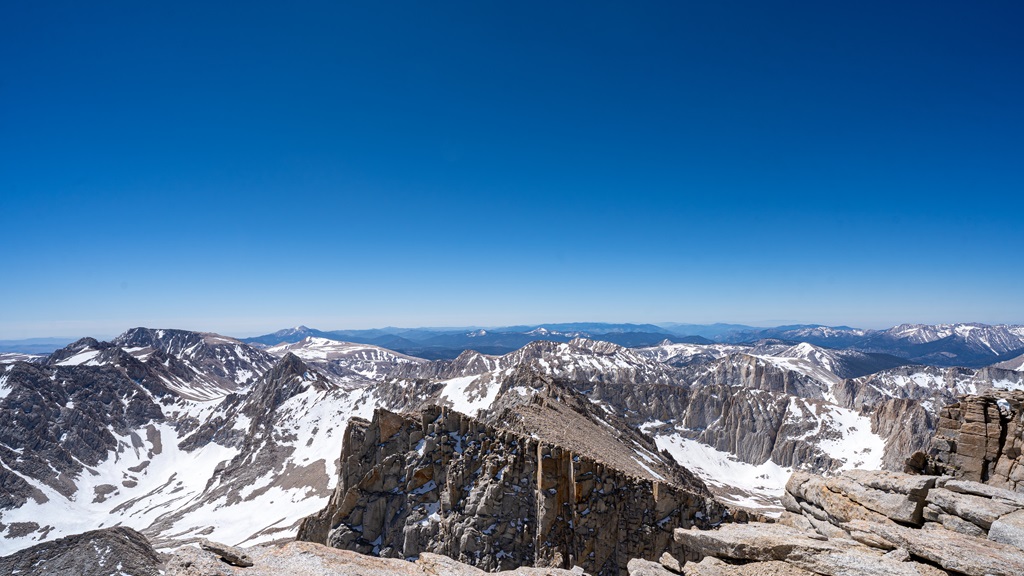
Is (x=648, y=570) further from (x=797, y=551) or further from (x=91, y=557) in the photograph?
(x=91, y=557)

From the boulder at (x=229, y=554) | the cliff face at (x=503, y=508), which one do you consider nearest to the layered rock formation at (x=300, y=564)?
the boulder at (x=229, y=554)

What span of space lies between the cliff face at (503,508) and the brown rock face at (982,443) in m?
17.6

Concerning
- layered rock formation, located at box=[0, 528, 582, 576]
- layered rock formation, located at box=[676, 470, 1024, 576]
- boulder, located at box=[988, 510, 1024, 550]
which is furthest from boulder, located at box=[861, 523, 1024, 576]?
layered rock formation, located at box=[0, 528, 582, 576]

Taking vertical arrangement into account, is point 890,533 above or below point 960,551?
below

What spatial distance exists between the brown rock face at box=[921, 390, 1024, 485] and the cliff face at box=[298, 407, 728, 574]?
1764 centimetres

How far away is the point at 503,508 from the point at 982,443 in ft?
96.5

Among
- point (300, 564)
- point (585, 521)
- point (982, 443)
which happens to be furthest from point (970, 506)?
point (585, 521)

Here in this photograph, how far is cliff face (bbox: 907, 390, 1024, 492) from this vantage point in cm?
1988

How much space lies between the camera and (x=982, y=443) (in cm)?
2081

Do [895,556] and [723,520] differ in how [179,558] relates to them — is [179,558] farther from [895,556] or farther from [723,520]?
[723,520]

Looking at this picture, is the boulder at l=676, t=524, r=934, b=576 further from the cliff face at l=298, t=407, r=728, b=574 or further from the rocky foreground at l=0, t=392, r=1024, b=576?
the cliff face at l=298, t=407, r=728, b=574

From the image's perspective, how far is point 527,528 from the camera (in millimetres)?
36031

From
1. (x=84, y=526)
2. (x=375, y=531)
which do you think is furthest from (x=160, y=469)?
(x=375, y=531)

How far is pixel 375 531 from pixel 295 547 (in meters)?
27.3
